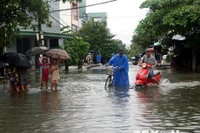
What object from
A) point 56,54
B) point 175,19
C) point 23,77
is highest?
point 175,19

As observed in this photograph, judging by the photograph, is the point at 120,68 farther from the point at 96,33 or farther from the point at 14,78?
the point at 96,33

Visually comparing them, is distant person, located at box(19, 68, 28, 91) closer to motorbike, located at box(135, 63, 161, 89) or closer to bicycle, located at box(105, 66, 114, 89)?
bicycle, located at box(105, 66, 114, 89)

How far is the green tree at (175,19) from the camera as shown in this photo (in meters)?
22.7

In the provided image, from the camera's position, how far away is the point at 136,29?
26.0m

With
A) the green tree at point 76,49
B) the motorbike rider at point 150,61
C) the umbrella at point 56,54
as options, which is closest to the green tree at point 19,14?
the umbrella at point 56,54

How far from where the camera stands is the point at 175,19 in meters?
23.4

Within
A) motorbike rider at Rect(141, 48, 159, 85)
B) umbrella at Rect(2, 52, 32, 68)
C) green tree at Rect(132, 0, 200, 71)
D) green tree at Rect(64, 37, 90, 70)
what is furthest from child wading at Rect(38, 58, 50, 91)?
green tree at Rect(64, 37, 90, 70)

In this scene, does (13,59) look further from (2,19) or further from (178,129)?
(178,129)

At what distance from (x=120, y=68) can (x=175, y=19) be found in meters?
8.97

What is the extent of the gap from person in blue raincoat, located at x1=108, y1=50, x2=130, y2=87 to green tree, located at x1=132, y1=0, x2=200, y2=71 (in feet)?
26.7

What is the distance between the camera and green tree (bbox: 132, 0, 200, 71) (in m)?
22.7

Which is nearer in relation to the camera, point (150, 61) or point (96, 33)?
point (150, 61)

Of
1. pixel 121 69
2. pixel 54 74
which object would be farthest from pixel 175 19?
pixel 54 74

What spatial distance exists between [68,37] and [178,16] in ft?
54.4
